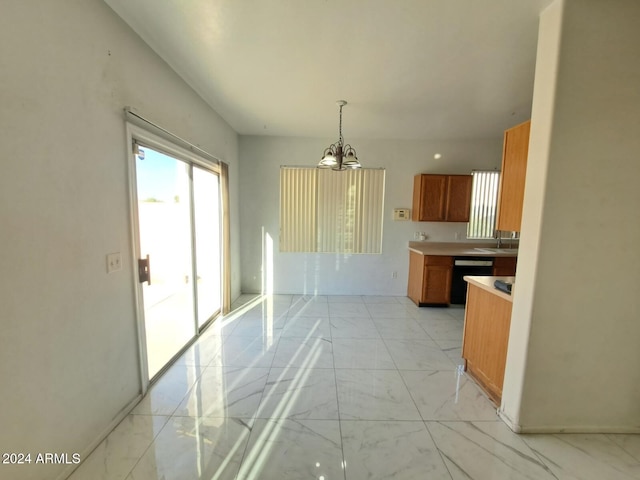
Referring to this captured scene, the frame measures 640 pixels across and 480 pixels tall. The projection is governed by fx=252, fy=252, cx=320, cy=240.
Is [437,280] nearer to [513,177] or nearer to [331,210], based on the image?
[331,210]

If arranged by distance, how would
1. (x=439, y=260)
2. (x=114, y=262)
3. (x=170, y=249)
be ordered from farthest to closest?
(x=439, y=260) < (x=170, y=249) < (x=114, y=262)

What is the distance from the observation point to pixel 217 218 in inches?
143

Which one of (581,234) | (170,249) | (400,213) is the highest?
(400,213)

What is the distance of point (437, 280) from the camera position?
4.01 m

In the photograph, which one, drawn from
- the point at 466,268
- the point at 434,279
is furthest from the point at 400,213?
the point at 466,268

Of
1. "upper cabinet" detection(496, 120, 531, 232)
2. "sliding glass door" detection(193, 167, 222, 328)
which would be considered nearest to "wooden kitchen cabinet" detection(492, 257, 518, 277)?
"upper cabinet" detection(496, 120, 531, 232)

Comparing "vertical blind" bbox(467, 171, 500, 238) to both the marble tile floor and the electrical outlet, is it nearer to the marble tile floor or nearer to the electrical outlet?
the marble tile floor

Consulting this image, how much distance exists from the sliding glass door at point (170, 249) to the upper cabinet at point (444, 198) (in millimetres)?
3269

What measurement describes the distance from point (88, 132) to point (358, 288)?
13.3 feet

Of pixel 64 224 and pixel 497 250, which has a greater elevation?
pixel 64 224

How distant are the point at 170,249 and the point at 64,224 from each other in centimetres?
132

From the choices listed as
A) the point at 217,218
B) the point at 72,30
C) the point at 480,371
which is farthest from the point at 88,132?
the point at 480,371

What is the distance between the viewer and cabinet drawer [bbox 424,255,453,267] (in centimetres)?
395

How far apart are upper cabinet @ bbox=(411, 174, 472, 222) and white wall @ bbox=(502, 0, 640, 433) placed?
260 cm
